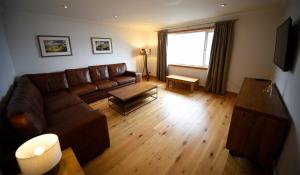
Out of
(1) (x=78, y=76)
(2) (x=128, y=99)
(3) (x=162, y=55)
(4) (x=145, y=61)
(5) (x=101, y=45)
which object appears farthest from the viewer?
(4) (x=145, y=61)

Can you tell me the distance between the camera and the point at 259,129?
1423 mm

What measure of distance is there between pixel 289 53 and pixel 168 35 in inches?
158

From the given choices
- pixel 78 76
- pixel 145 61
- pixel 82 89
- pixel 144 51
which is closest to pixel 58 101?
pixel 82 89

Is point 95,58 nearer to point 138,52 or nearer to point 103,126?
point 138,52

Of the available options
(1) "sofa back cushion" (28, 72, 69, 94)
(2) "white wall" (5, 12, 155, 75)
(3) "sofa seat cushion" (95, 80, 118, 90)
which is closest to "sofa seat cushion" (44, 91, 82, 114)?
(1) "sofa back cushion" (28, 72, 69, 94)

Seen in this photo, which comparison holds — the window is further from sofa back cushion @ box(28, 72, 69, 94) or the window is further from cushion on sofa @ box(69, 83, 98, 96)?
sofa back cushion @ box(28, 72, 69, 94)

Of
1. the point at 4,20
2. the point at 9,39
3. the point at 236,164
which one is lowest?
the point at 236,164

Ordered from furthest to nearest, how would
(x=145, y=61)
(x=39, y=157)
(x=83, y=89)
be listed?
1. (x=145, y=61)
2. (x=83, y=89)
3. (x=39, y=157)

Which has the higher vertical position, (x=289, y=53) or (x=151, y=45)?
(x=151, y=45)

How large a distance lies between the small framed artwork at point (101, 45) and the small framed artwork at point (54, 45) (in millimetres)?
728

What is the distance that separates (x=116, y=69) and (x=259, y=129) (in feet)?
13.1

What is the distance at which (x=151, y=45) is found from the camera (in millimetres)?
5734

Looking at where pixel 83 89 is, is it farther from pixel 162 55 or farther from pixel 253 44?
pixel 253 44

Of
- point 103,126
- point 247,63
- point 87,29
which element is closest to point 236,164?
point 103,126
